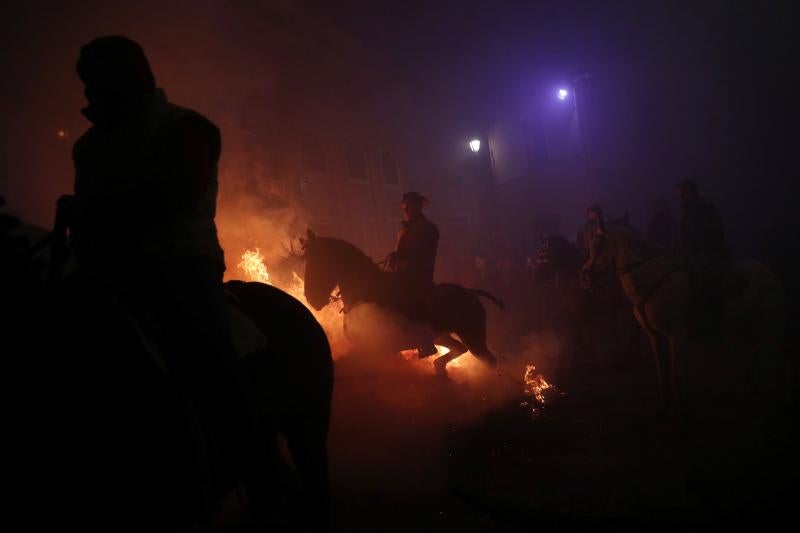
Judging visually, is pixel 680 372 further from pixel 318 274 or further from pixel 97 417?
pixel 97 417

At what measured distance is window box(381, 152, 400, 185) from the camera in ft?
65.6

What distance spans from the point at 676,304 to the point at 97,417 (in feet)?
21.7

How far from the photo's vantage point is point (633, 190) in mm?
19406

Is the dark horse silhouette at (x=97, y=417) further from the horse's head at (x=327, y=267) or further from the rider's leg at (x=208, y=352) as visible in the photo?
the horse's head at (x=327, y=267)

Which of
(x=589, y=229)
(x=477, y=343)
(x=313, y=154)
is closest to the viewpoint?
(x=477, y=343)

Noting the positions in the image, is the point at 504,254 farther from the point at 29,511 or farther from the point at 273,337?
the point at 29,511

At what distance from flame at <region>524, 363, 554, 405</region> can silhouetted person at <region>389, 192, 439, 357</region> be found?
1.99m

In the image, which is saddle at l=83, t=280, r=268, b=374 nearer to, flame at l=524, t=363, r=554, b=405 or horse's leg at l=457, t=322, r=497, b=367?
horse's leg at l=457, t=322, r=497, b=367

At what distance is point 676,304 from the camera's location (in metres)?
6.05

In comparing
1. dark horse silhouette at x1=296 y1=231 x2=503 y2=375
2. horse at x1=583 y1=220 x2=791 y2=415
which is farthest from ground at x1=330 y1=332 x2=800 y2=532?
dark horse silhouette at x1=296 y1=231 x2=503 y2=375

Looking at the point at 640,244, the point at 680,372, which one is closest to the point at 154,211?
the point at 640,244

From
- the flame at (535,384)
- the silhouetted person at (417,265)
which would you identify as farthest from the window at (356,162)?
the flame at (535,384)

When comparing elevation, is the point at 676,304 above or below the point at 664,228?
below

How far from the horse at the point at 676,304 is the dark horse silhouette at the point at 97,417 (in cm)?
601
